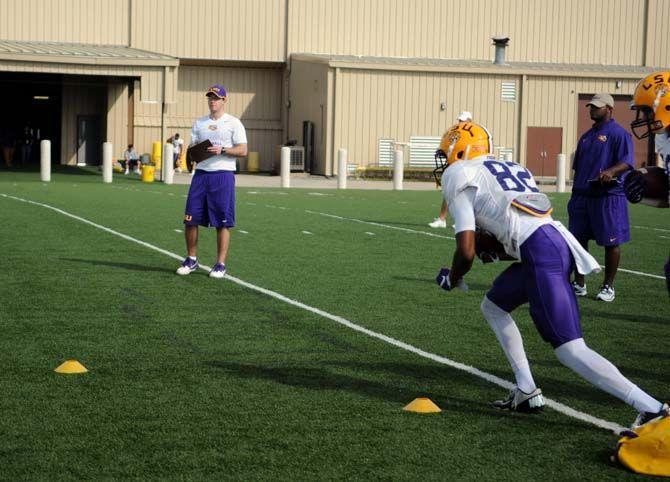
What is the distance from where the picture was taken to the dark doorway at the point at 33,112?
4900cm

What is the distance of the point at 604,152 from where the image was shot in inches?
456

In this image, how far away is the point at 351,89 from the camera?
42.3 metres

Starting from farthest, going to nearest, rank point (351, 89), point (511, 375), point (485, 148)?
point (351, 89), point (511, 375), point (485, 148)

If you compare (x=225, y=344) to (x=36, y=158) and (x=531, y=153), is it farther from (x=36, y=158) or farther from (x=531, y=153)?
(x=36, y=158)

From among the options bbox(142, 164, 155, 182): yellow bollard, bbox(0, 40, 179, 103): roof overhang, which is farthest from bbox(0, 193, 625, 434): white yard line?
bbox(0, 40, 179, 103): roof overhang

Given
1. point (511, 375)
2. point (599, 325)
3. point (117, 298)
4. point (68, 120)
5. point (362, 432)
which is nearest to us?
point (362, 432)

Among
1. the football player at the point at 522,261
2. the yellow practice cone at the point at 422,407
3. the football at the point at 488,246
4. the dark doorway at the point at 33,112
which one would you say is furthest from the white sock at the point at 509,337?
the dark doorway at the point at 33,112

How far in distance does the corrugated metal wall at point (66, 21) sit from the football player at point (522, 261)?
128 feet

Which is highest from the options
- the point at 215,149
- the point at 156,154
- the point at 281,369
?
the point at 215,149

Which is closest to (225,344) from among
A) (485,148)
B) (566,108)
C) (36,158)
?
(485,148)

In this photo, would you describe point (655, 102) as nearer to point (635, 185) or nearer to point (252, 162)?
point (635, 185)

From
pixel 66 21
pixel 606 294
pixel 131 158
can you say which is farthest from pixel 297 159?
pixel 606 294

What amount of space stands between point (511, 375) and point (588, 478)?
2292mm

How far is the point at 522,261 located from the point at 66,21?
3986cm
